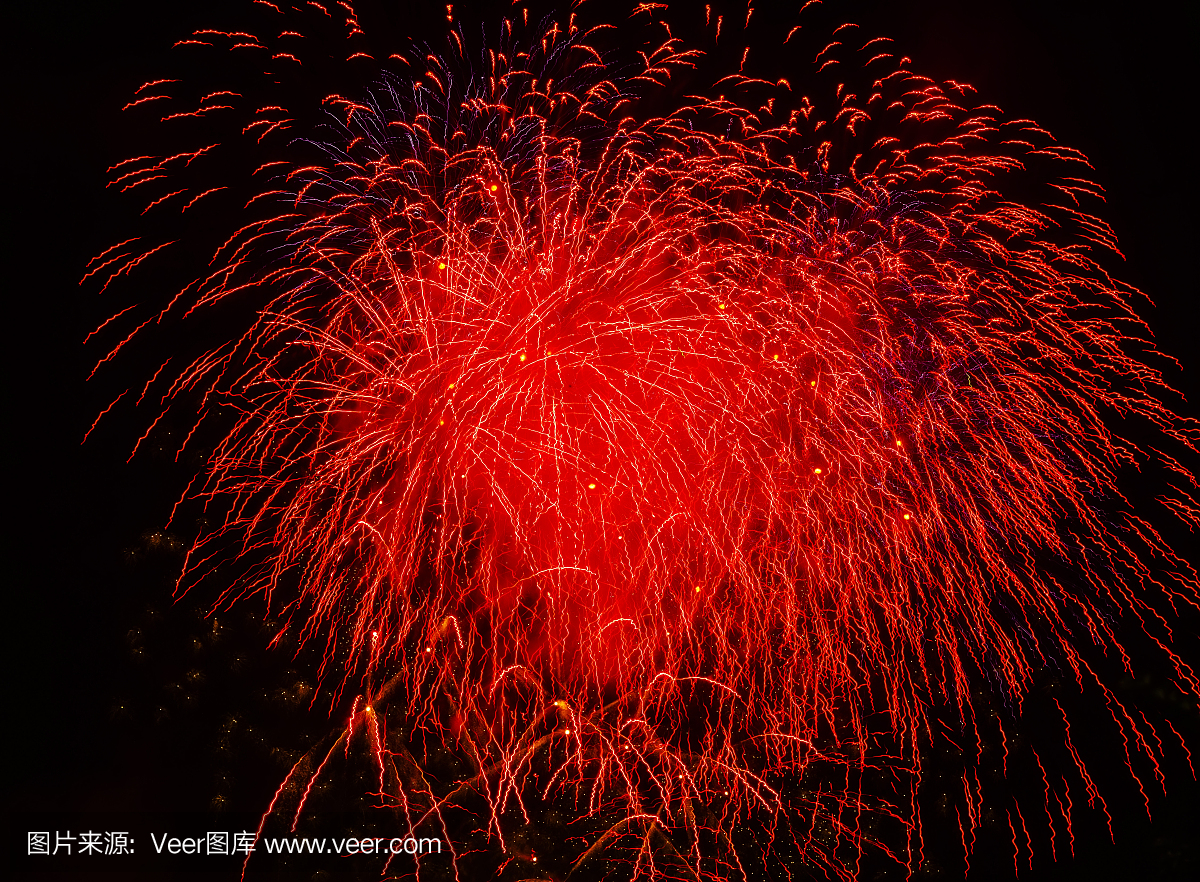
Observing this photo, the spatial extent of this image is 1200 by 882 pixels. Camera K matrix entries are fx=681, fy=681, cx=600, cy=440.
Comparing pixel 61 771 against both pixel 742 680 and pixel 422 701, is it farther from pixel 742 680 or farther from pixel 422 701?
pixel 742 680

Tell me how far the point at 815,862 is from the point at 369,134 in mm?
7862

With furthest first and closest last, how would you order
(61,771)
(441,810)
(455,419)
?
1. (441,810)
2. (61,771)
3. (455,419)

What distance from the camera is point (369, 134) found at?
17.6 ft

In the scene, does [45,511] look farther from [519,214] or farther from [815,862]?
[815,862]

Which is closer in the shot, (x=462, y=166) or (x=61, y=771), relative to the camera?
(x=462, y=166)

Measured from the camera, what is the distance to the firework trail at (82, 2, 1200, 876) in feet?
17.7

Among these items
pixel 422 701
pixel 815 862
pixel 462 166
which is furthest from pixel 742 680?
pixel 462 166

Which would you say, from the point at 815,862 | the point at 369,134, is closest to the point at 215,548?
the point at 369,134

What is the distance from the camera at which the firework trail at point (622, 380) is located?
5391 mm

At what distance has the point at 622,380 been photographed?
5371 mm

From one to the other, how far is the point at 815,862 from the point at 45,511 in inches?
318

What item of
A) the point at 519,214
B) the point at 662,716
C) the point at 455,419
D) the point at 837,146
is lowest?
the point at 662,716

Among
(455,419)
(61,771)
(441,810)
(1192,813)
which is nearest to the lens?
(455,419)

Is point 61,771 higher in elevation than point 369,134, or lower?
lower
